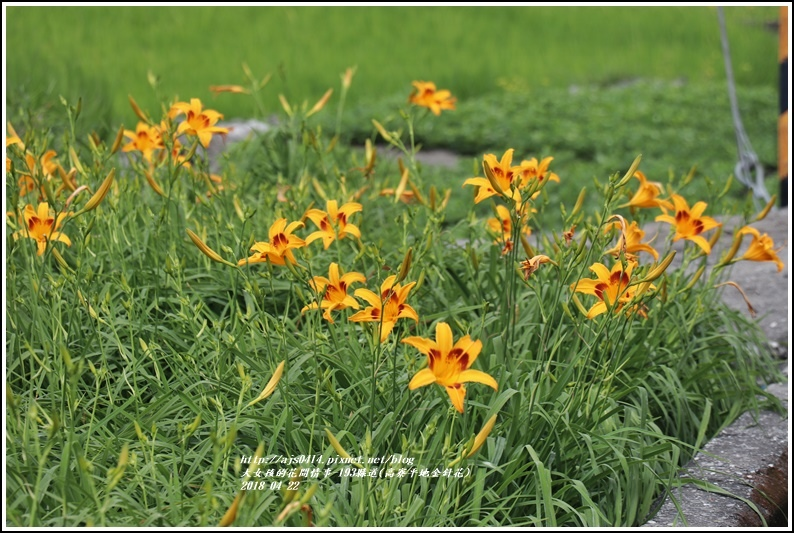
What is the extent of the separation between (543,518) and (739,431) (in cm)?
76

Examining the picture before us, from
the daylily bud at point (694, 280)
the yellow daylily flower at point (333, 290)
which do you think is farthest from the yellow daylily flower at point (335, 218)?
the daylily bud at point (694, 280)

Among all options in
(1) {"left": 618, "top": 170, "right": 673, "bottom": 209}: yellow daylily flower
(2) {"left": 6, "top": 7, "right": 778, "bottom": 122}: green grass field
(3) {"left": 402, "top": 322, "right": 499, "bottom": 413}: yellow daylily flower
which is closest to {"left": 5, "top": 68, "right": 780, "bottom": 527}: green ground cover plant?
(3) {"left": 402, "top": 322, "right": 499, "bottom": 413}: yellow daylily flower

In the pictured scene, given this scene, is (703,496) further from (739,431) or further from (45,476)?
(45,476)

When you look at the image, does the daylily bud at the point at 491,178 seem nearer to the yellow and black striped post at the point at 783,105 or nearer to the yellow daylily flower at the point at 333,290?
the yellow daylily flower at the point at 333,290

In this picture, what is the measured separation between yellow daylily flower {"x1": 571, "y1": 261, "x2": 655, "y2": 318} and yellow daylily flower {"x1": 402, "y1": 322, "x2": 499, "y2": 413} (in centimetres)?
36

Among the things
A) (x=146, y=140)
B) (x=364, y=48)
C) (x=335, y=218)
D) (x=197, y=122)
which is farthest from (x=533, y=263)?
(x=364, y=48)

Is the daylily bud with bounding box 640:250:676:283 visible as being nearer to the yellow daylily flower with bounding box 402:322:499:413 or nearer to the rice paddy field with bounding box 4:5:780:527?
the rice paddy field with bounding box 4:5:780:527

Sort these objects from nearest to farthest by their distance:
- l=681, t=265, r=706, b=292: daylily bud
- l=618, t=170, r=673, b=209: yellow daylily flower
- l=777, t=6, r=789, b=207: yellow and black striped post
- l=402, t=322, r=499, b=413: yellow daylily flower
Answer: l=402, t=322, r=499, b=413: yellow daylily flower → l=681, t=265, r=706, b=292: daylily bud → l=618, t=170, r=673, b=209: yellow daylily flower → l=777, t=6, r=789, b=207: yellow and black striped post

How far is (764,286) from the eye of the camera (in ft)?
11.1

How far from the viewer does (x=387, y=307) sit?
174cm

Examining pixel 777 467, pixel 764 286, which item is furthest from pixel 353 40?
pixel 777 467

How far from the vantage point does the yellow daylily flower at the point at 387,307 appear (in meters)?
1.71

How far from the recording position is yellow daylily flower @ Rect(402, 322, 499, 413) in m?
1.56

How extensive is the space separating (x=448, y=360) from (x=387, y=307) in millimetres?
198
